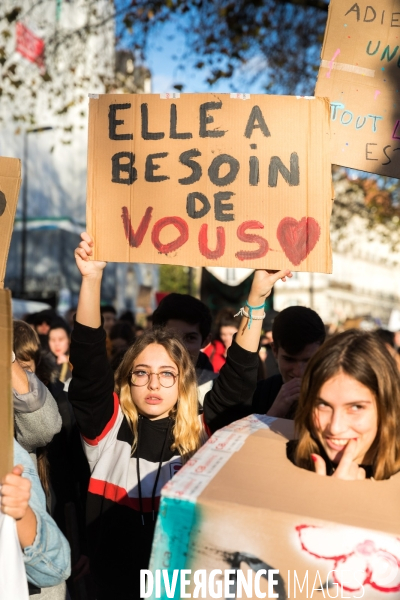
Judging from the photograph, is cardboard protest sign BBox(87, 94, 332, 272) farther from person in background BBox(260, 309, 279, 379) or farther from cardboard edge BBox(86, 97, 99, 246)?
person in background BBox(260, 309, 279, 379)

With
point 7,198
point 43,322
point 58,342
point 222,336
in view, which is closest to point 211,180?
point 7,198

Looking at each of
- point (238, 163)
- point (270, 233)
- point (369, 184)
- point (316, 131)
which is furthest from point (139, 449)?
point (369, 184)

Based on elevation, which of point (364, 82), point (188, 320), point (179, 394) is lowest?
point (179, 394)

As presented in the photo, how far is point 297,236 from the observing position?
270 centimetres

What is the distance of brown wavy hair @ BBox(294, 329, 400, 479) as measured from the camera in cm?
205

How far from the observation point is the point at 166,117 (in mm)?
2822

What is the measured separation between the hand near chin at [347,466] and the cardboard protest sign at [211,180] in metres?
0.85

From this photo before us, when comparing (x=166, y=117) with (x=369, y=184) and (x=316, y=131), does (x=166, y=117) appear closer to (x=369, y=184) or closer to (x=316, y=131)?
(x=316, y=131)

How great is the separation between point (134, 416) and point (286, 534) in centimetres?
105

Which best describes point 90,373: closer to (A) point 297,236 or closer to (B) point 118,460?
(B) point 118,460

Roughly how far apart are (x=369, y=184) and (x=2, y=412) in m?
14.6

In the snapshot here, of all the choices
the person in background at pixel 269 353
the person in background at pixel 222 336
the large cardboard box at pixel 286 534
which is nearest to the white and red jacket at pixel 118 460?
the large cardboard box at pixel 286 534

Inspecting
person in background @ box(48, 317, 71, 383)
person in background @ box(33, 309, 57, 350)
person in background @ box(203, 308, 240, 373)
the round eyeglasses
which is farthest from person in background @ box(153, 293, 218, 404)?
person in background @ box(33, 309, 57, 350)

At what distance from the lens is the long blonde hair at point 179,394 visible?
2633 millimetres
